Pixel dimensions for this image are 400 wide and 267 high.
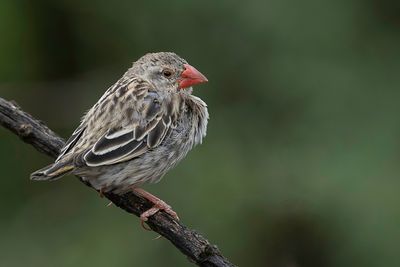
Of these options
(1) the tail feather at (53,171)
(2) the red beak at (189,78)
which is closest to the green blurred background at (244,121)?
(2) the red beak at (189,78)

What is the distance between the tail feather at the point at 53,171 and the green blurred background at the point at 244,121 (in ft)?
11.0

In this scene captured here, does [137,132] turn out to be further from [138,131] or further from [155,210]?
[155,210]

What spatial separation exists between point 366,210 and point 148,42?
3.22 meters

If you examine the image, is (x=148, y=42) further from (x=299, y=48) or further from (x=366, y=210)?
(x=366, y=210)

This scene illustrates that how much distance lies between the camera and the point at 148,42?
411 inches

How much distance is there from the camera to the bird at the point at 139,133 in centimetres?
593

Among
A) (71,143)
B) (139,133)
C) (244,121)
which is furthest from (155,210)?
(244,121)

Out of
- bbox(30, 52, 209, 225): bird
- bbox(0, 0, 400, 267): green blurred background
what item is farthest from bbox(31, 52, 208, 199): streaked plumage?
bbox(0, 0, 400, 267): green blurred background

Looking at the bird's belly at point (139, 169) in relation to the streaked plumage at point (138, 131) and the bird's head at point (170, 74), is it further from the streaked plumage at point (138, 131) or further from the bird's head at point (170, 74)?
the bird's head at point (170, 74)

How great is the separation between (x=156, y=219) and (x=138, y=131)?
0.64m

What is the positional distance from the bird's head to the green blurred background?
2.48 meters

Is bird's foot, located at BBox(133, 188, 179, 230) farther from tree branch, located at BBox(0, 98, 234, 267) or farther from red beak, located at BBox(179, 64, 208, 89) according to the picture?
red beak, located at BBox(179, 64, 208, 89)

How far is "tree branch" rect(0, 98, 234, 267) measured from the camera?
557 centimetres

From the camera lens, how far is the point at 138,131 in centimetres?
620
